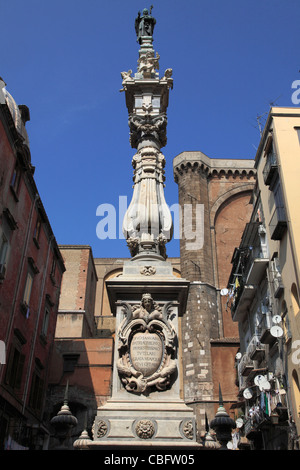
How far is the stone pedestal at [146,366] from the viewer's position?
5.92 meters

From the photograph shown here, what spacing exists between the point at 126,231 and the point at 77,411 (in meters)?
20.0

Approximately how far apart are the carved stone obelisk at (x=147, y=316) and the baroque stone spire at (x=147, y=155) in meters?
0.02

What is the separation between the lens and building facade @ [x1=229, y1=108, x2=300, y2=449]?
17.4 meters

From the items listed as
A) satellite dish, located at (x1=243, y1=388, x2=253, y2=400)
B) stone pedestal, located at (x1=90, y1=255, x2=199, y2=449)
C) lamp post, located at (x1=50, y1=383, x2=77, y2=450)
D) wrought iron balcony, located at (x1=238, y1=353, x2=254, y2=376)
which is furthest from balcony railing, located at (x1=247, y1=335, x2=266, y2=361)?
lamp post, located at (x1=50, y1=383, x2=77, y2=450)

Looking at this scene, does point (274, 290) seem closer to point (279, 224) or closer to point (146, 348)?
point (279, 224)

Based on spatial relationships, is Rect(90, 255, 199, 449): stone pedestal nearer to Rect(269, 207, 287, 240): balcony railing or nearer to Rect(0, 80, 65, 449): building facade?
Rect(0, 80, 65, 449): building facade

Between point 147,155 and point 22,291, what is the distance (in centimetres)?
1250

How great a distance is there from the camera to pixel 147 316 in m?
6.77

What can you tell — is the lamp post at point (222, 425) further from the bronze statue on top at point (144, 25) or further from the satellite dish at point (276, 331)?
the satellite dish at point (276, 331)

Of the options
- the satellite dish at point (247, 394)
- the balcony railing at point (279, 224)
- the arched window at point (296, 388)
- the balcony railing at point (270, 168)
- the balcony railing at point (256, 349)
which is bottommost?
the arched window at point (296, 388)

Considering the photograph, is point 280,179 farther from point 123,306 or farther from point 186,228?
point 186,228

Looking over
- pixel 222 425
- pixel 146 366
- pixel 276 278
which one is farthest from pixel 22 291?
pixel 222 425

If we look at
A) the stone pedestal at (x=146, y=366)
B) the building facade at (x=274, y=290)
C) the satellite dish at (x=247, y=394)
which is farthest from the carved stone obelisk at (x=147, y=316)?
the satellite dish at (x=247, y=394)

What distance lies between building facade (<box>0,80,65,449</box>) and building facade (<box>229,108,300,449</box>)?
34.1ft
